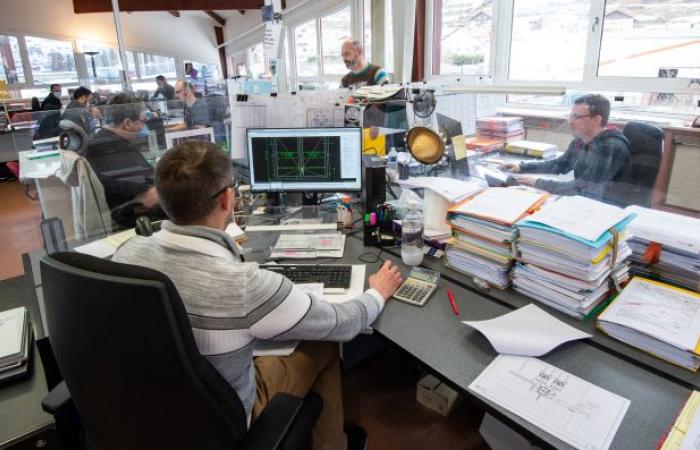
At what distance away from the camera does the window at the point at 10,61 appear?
26.0ft

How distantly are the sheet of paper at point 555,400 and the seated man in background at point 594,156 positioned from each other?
164cm

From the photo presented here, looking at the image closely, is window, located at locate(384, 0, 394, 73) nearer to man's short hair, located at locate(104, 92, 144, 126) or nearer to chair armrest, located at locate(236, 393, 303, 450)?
man's short hair, located at locate(104, 92, 144, 126)

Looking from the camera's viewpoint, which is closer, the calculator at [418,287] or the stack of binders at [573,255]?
the stack of binders at [573,255]

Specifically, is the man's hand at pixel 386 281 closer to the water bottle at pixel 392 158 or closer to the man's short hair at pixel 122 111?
the water bottle at pixel 392 158

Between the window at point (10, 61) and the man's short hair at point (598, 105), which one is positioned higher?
the window at point (10, 61)

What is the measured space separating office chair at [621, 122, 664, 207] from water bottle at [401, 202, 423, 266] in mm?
1404

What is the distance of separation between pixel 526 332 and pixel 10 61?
9996 millimetres

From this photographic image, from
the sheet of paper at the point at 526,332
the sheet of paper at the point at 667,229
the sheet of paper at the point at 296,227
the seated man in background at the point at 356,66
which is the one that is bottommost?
the sheet of paper at the point at 526,332

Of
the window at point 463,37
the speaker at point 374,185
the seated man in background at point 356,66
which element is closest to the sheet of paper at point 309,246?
the speaker at point 374,185

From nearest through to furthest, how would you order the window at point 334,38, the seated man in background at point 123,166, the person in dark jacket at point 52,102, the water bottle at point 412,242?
1. the water bottle at point 412,242
2. the seated man in background at point 123,166
3. the person in dark jacket at point 52,102
4. the window at point 334,38

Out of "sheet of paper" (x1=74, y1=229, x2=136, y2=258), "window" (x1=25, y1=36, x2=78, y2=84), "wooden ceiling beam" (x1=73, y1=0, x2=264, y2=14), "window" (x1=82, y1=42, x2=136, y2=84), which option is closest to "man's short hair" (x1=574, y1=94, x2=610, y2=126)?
"sheet of paper" (x1=74, y1=229, x2=136, y2=258)

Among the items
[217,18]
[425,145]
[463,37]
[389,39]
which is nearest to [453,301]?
[425,145]

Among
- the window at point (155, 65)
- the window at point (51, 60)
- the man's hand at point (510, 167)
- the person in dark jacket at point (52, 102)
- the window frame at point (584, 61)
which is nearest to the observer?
the man's hand at point (510, 167)

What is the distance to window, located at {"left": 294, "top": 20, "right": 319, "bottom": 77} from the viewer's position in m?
7.79
